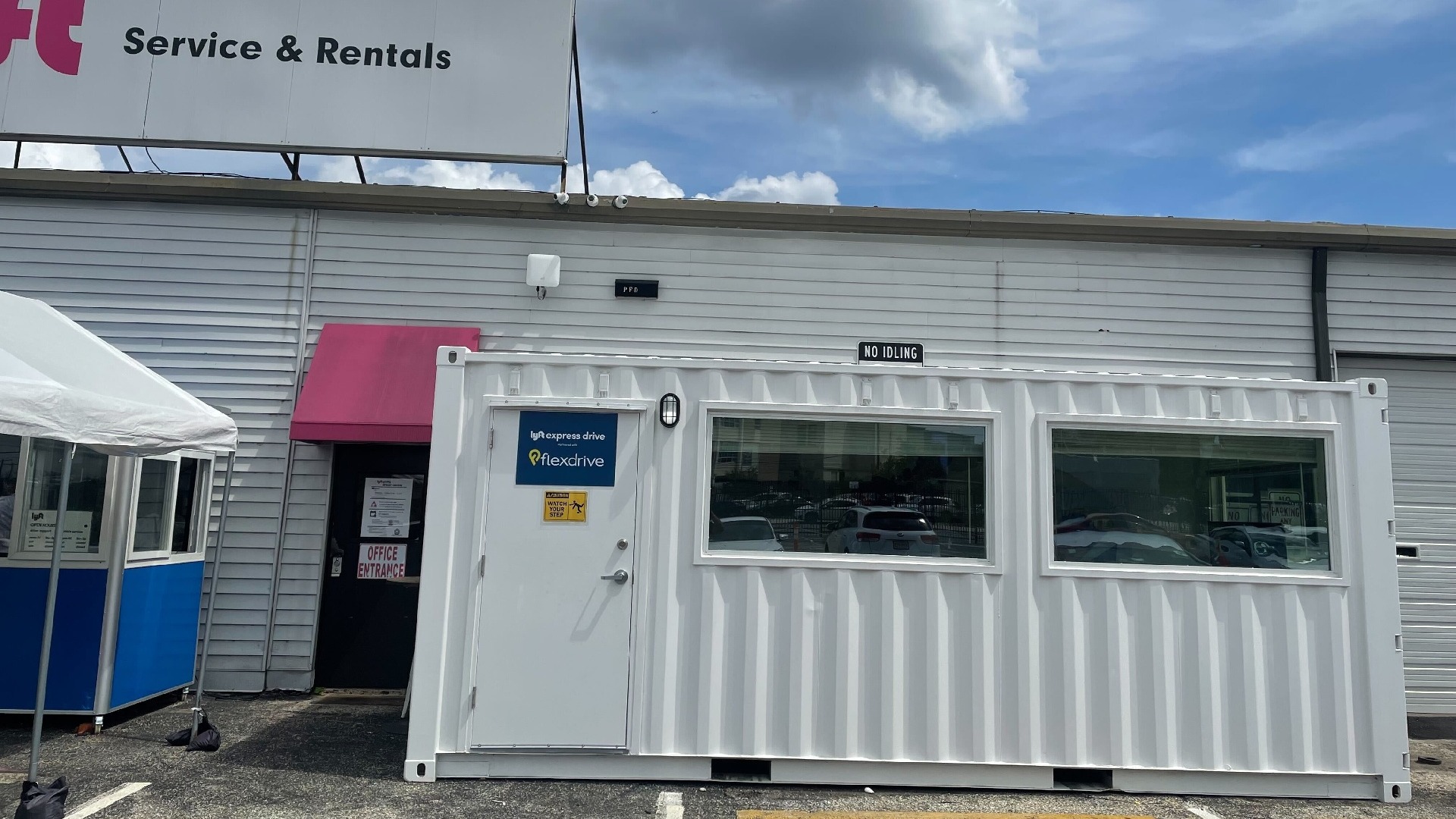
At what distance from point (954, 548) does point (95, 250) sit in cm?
781

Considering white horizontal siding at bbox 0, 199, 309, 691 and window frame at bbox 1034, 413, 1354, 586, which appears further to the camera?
white horizontal siding at bbox 0, 199, 309, 691

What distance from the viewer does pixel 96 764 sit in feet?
17.7

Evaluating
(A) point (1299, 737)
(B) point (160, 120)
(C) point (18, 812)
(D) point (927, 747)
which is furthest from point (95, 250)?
(A) point (1299, 737)

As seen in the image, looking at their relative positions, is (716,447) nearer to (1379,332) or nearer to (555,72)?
(555,72)

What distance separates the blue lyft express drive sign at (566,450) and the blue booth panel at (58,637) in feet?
11.1

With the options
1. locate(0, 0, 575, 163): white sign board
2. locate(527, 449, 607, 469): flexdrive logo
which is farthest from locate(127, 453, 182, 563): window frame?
locate(0, 0, 575, 163): white sign board

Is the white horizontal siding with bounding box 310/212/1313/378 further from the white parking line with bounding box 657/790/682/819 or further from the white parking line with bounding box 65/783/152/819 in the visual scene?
the white parking line with bounding box 65/783/152/819

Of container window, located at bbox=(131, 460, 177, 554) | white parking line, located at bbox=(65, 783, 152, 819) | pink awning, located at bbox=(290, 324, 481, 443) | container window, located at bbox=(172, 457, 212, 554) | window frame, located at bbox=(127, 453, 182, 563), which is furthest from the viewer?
pink awning, located at bbox=(290, 324, 481, 443)

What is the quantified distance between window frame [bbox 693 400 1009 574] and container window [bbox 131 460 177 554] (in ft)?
13.9

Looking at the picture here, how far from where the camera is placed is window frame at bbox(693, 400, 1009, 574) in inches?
209

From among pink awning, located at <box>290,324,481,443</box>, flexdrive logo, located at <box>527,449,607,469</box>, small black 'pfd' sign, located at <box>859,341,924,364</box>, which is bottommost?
flexdrive logo, located at <box>527,449,607,469</box>

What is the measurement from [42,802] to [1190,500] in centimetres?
652

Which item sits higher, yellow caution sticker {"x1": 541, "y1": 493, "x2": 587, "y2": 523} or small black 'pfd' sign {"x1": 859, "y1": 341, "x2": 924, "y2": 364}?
small black 'pfd' sign {"x1": 859, "y1": 341, "x2": 924, "y2": 364}

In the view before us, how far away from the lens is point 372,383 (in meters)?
7.36
